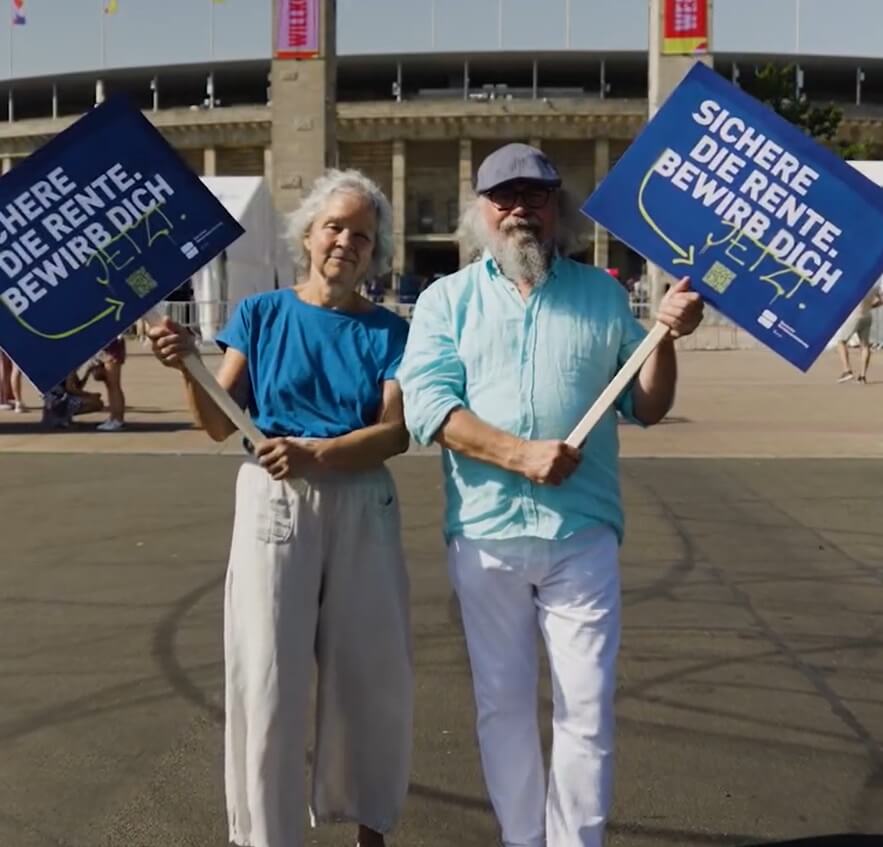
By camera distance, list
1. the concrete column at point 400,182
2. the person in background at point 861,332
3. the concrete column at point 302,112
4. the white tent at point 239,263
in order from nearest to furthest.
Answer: the person in background at point 861,332, the white tent at point 239,263, the concrete column at point 302,112, the concrete column at point 400,182

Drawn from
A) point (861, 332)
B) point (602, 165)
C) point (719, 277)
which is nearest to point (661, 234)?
point (719, 277)

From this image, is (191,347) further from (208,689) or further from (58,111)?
(58,111)

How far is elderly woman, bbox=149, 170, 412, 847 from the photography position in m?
3.39

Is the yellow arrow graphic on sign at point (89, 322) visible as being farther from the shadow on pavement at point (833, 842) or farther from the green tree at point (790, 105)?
the green tree at point (790, 105)

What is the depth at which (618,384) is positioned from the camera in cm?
321

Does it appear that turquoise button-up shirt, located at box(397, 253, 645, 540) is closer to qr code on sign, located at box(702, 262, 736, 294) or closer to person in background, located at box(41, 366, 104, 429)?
qr code on sign, located at box(702, 262, 736, 294)

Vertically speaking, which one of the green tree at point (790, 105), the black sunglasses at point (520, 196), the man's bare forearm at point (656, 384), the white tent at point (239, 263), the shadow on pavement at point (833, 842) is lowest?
the white tent at point (239, 263)

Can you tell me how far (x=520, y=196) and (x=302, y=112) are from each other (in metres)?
32.4

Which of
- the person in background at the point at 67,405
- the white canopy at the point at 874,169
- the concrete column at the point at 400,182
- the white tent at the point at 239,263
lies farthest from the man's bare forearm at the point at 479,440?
the concrete column at the point at 400,182

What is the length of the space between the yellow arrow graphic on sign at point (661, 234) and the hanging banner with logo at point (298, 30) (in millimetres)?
30831

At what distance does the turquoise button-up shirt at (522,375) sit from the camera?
3258 mm

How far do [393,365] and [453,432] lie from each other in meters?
0.33

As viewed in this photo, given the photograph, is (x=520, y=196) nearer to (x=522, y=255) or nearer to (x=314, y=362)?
(x=522, y=255)

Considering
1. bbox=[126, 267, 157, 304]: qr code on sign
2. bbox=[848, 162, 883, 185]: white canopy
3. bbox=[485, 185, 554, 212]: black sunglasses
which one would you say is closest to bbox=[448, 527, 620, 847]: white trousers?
bbox=[485, 185, 554, 212]: black sunglasses
